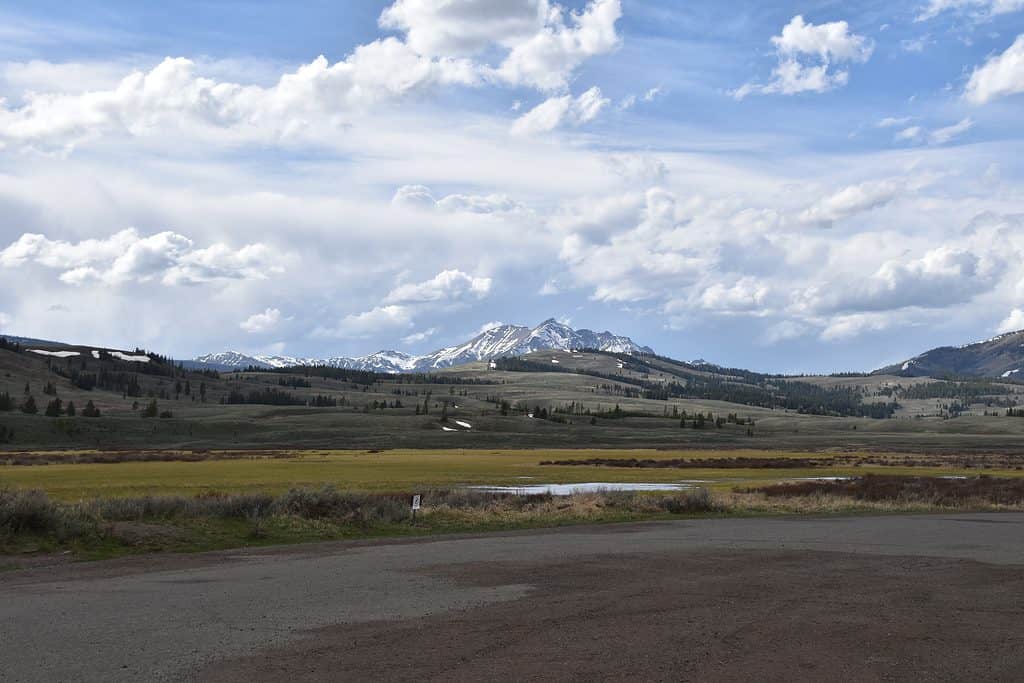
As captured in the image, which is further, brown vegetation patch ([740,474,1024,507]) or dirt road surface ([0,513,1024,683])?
brown vegetation patch ([740,474,1024,507])

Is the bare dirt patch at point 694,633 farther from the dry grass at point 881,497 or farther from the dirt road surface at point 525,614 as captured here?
the dry grass at point 881,497

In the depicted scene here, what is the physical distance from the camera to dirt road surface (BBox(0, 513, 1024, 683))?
38.5 feet

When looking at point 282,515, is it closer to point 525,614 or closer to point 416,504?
point 416,504

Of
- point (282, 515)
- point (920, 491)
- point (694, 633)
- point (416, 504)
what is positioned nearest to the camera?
point (694, 633)

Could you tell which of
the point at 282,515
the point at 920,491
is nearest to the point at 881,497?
the point at 920,491

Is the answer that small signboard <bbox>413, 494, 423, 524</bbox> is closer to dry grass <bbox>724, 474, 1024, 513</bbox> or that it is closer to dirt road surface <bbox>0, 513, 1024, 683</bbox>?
dirt road surface <bbox>0, 513, 1024, 683</bbox>

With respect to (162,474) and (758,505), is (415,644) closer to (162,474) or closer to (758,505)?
(758,505)

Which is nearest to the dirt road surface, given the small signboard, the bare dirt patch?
the bare dirt patch

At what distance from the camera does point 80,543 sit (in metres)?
23.9

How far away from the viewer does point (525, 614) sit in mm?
15219

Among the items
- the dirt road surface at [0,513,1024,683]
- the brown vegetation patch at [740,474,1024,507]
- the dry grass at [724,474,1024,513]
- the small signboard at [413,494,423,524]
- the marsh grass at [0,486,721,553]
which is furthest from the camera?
the brown vegetation patch at [740,474,1024,507]

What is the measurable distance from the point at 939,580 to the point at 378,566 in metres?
12.9

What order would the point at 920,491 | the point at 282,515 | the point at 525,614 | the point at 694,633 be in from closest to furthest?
the point at 694,633
the point at 525,614
the point at 282,515
the point at 920,491

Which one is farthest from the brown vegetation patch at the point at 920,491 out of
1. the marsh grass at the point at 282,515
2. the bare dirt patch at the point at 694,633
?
the bare dirt patch at the point at 694,633
